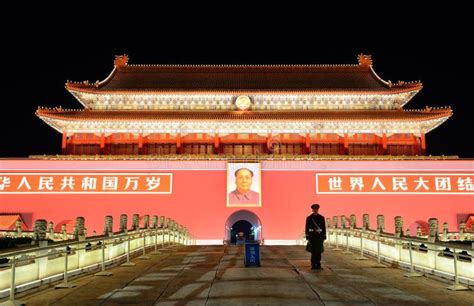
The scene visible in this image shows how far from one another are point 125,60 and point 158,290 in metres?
30.4

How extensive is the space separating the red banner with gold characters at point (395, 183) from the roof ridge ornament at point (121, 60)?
1760 cm

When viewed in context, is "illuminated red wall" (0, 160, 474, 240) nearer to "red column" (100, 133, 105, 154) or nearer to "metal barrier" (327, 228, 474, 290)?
"red column" (100, 133, 105, 154)

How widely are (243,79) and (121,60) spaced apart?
363 inches

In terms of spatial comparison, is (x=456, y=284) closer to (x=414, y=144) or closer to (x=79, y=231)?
(x=79, y=231)

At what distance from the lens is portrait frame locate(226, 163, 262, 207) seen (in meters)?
26.7

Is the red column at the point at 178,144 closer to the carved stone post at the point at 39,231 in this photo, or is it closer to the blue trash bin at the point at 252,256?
the blue trash bin at the point at 252,256

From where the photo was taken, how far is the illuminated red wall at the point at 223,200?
26516 millimetres

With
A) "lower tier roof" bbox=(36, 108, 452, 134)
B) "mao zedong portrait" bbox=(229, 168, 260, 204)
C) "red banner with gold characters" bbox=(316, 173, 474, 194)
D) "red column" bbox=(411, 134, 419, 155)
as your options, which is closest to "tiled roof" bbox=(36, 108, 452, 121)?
"lower tier roof" bbox=(36, 108, 452, 134)

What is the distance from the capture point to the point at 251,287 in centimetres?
874

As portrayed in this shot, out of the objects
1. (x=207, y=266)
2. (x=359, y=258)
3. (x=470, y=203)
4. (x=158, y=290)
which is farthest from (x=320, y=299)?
(x=470, y=203)

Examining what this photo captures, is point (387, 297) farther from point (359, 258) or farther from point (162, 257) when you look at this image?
point (162, 257)

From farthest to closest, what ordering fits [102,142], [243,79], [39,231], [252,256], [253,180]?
[243,79], [102,142], [253,180], [252,256], [39,231]

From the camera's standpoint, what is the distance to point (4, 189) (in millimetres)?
26797

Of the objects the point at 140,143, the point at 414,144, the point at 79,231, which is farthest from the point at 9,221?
the point at 414,144
